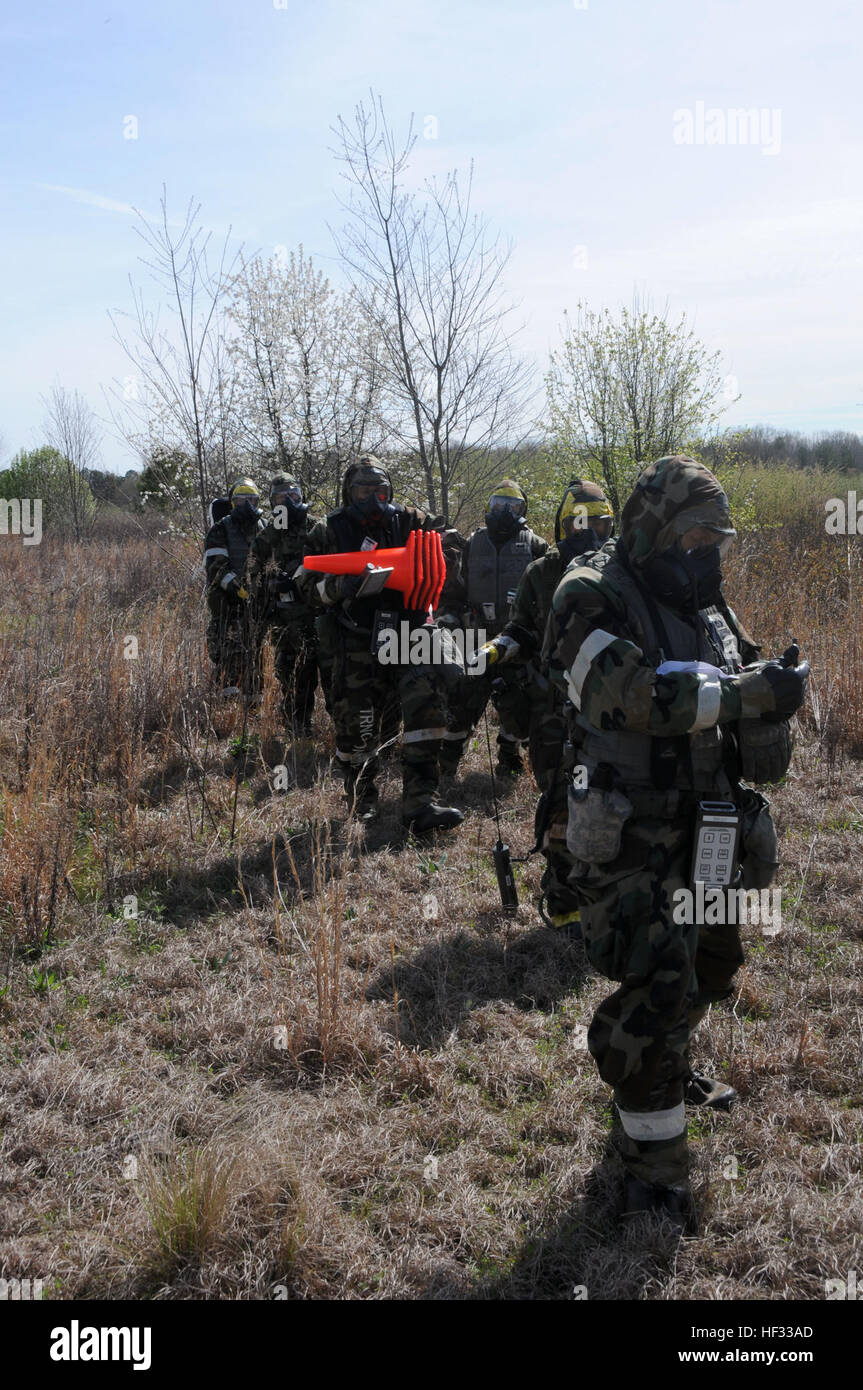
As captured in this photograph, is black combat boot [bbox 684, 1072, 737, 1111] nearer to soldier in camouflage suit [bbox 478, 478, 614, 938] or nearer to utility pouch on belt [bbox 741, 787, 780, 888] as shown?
utility pouch on belt [bbox 741, 787, 780, 888]

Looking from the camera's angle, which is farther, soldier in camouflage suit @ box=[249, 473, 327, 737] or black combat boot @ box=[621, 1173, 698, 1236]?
soldier in camouflage suit @ box=[249, 473, 327, 737]

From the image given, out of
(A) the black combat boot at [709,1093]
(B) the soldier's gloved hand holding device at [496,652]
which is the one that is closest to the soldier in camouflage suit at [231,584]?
(B) the soldier's gloved hand holding device at [496,652]

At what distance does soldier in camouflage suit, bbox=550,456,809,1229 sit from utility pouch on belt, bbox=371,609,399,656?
3032mm

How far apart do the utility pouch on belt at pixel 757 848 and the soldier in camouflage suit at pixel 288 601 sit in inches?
206

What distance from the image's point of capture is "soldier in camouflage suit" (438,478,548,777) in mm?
6637

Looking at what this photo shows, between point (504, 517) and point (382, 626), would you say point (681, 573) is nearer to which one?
point (382, 626)

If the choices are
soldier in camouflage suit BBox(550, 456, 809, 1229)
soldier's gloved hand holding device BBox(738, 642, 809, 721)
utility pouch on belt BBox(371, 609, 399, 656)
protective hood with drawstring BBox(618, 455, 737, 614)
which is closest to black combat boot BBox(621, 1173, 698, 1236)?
soldier in camouflage suit BBox(550, 456, 809, 1229)

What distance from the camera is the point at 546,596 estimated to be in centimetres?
443

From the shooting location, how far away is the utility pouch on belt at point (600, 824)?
2367 millimetres

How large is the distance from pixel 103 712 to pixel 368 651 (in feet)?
5.84

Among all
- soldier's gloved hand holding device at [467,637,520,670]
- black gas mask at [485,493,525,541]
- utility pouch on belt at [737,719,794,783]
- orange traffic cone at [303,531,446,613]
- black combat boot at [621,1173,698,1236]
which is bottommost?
black combat boot at [621,1173,698,1236]

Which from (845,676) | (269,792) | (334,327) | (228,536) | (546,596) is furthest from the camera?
(334,327)
